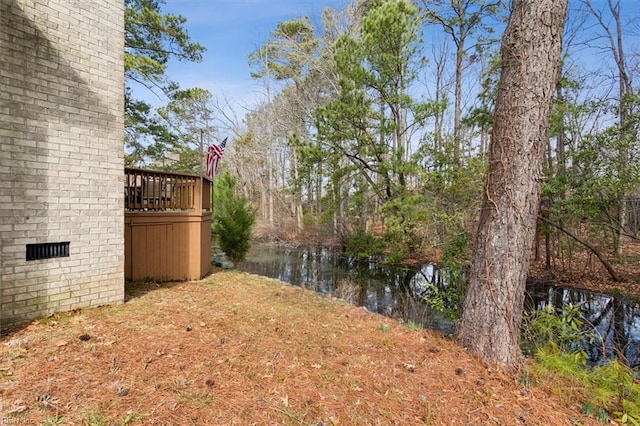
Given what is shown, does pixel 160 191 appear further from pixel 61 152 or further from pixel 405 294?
pixel 405 294

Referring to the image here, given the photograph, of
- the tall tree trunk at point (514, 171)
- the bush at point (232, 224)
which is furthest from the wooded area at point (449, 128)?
the bush at point (232, 224)

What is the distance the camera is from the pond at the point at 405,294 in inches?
238

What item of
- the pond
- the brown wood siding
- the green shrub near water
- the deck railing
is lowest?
the pond

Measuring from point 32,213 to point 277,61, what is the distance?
18110 millimetres

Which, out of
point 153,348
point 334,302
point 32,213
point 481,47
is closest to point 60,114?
point 32,213

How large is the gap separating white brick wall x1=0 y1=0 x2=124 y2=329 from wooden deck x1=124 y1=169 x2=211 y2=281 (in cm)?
145

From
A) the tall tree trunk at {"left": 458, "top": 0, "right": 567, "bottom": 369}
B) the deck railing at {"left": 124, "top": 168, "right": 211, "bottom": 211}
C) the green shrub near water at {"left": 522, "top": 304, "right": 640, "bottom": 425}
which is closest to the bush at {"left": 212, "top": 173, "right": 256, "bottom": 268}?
the deck railing at {"left": 124, "top": 168, "right": 211, "bottom": 211}

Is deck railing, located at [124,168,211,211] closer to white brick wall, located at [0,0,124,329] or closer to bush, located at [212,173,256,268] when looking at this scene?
white brick wall, located at [0,0,124,329]

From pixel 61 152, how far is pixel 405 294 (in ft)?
26.8

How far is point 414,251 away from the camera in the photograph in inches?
514

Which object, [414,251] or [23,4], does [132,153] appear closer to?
[23,4]

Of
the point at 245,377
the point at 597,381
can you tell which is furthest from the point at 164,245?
the point at 597,381

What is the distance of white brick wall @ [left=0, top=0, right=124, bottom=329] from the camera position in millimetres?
3613

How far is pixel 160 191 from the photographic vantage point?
6270mm
